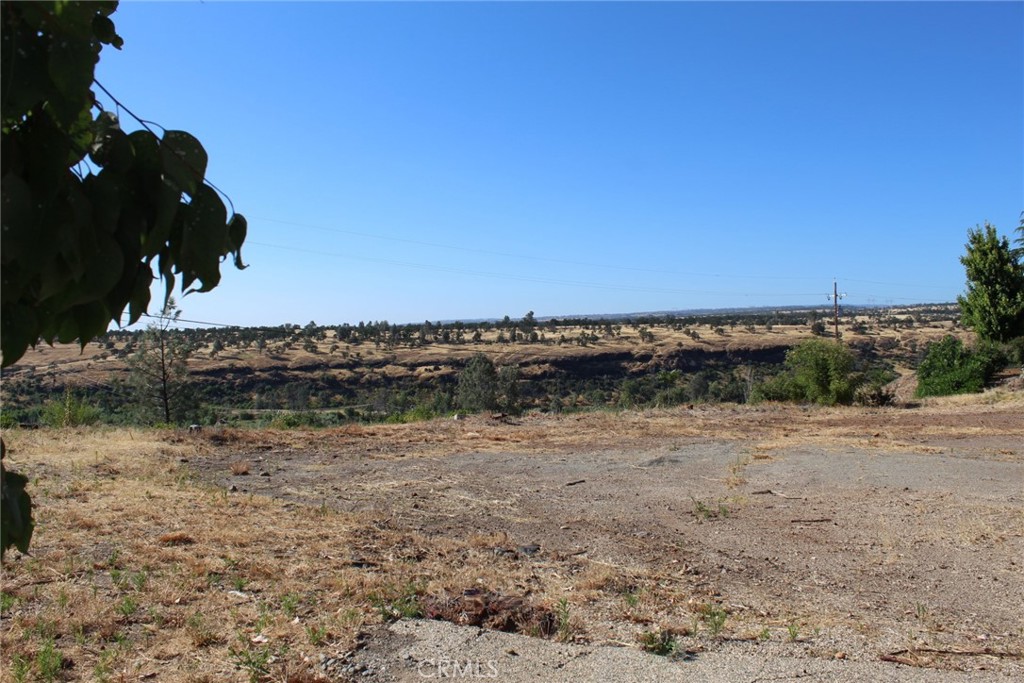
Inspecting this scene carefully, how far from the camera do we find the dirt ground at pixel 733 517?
15.1ft

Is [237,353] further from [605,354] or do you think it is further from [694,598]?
[694,598]

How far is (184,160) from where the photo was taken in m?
1.22

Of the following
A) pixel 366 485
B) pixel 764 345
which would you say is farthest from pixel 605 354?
pixel 366 485

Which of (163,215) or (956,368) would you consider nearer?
(163,215)

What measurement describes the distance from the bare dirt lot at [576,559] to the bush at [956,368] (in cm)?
1400

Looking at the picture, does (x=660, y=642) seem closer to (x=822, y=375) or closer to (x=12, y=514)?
(x=12, y=514)

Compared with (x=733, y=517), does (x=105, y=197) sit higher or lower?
higher

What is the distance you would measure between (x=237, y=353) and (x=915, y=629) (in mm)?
52754

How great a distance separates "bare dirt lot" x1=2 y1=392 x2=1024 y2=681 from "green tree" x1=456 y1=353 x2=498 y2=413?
681 inches

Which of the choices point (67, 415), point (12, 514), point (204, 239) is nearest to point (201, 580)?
point (12, 514)

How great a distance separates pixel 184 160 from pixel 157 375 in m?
22.9

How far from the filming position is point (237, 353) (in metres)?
52.2

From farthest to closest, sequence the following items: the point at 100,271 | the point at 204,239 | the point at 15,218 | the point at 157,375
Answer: the point at 157,375, the point at 204,239, the point at 100,271, the point at 15,218

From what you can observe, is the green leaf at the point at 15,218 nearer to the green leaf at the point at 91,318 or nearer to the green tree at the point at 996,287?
the green leaf at the point at 91,318
